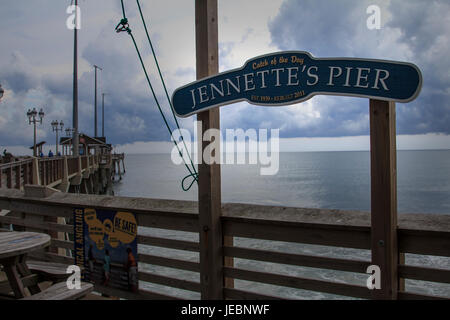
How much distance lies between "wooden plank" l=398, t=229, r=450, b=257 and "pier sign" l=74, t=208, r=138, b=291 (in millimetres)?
2069

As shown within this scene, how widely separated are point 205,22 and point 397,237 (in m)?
1.97

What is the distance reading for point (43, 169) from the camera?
15.6m

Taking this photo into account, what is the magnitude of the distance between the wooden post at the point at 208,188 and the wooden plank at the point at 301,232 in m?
0.13

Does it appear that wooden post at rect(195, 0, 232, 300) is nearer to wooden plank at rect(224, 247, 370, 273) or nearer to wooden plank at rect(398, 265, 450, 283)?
wooden plank at rect(224, 247, 370, 273)

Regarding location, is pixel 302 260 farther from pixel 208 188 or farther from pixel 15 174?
pixel 15 174

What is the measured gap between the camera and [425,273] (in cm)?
231

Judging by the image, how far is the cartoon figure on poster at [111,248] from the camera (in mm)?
3367

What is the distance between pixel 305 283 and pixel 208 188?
0.94 m

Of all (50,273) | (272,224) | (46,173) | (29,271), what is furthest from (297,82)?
(46,173)

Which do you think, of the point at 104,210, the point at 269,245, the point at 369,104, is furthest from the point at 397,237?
the point at 269,245

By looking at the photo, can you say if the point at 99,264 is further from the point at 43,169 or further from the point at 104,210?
the point at 43,169

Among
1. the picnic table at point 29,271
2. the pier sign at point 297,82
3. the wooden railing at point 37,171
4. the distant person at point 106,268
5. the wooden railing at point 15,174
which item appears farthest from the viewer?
the wooden railing at point 37,171

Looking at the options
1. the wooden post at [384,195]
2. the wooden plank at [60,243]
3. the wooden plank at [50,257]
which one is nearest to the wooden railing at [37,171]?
the wooden plank at [50,257]

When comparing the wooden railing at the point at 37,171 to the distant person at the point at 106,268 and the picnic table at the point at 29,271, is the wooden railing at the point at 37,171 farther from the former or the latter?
the picnic table at the point at 29,271
